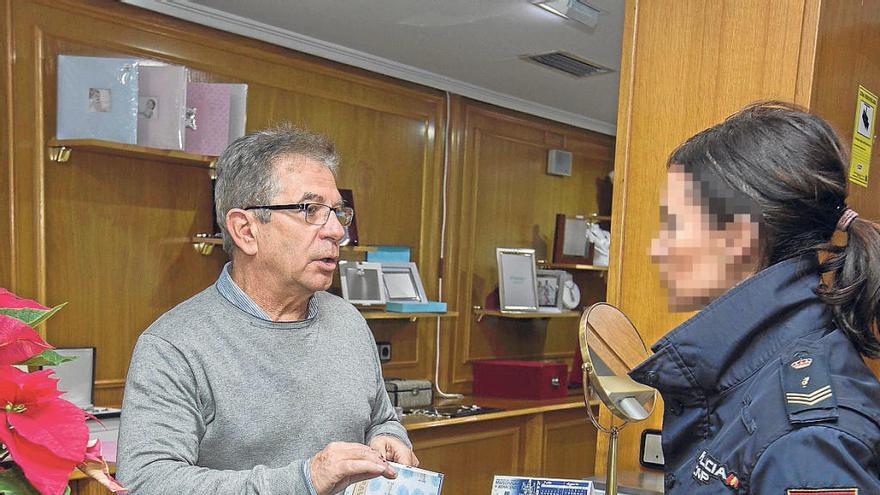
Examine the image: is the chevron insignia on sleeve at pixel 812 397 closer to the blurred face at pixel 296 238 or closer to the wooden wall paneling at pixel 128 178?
the blurred face at pixel 296 238

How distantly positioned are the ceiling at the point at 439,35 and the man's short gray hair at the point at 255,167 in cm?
136

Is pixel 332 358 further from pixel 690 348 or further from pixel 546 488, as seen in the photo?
pixel 690 348

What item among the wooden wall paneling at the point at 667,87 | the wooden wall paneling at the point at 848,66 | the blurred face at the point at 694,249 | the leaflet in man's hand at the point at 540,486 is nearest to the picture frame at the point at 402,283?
the wooden wall paneling at the point at 667,87

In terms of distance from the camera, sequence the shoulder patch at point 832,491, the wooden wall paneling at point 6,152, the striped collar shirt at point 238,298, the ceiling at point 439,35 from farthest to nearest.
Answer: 1. the ceiling at point 439,35
2. the wooden wall paneling at point 6,152
3. the striped collar shirt at point 238,298
4. the shoulder patch at point 832,491

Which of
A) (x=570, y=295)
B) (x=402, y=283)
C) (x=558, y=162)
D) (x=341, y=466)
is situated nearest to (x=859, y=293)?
(x=341, y=466)

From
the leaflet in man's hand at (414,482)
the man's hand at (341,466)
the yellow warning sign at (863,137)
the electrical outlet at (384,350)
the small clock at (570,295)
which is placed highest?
the yellow warning sign at (863,137)

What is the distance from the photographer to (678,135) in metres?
1.70

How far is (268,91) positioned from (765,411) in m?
2.81

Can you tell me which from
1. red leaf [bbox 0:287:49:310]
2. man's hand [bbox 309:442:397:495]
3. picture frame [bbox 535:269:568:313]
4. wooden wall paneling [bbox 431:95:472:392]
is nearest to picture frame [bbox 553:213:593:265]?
picture frame [bbox 535:269:568:313]

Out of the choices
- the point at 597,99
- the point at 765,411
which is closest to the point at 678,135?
the point at 765,411

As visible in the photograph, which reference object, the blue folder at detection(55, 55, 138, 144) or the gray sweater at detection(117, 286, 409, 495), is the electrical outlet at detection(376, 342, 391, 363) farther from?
the gray sweater at detection(117, 286, 409, 495)

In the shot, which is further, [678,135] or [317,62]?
[317,62]

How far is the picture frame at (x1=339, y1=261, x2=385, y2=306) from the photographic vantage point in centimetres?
340

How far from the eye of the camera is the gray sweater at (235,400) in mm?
1217
